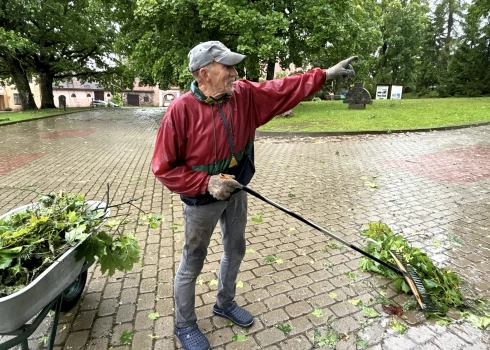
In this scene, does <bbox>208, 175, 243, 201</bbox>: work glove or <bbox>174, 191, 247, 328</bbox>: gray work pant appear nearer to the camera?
<bbox>208, 175, 243, 201</bbox>: work glove

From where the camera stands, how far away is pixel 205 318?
277 cm

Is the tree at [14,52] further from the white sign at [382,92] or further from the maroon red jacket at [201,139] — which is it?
the white sign at [382,92]

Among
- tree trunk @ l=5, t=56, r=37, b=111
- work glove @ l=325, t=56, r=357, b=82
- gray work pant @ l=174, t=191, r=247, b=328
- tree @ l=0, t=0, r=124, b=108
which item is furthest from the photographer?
tree trunk @ l=5, t=56, r=37, b=111

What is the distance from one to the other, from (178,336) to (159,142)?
4.73 ft

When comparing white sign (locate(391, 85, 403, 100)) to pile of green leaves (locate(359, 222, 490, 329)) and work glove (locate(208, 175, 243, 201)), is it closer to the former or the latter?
pile of green leaves (locate(359, 222, 490, 329))

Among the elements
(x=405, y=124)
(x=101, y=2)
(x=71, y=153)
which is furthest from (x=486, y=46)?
(x=71, y=153)

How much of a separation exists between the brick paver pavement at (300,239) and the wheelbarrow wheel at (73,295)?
8 centimetres

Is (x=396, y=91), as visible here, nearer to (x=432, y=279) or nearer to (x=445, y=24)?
(x=445, y=24)

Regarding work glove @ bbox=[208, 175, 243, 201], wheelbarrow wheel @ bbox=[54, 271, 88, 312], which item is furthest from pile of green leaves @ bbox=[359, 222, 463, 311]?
wheelbarrow wheel @ bbox=[54, 271, 88, 312]

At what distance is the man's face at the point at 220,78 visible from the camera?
6.75ft

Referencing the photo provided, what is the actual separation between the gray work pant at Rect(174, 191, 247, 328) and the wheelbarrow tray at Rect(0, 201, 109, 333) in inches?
28.0

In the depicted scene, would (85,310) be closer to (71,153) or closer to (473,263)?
(473,263)

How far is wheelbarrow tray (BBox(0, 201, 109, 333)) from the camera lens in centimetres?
173

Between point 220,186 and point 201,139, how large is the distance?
1.05ft
